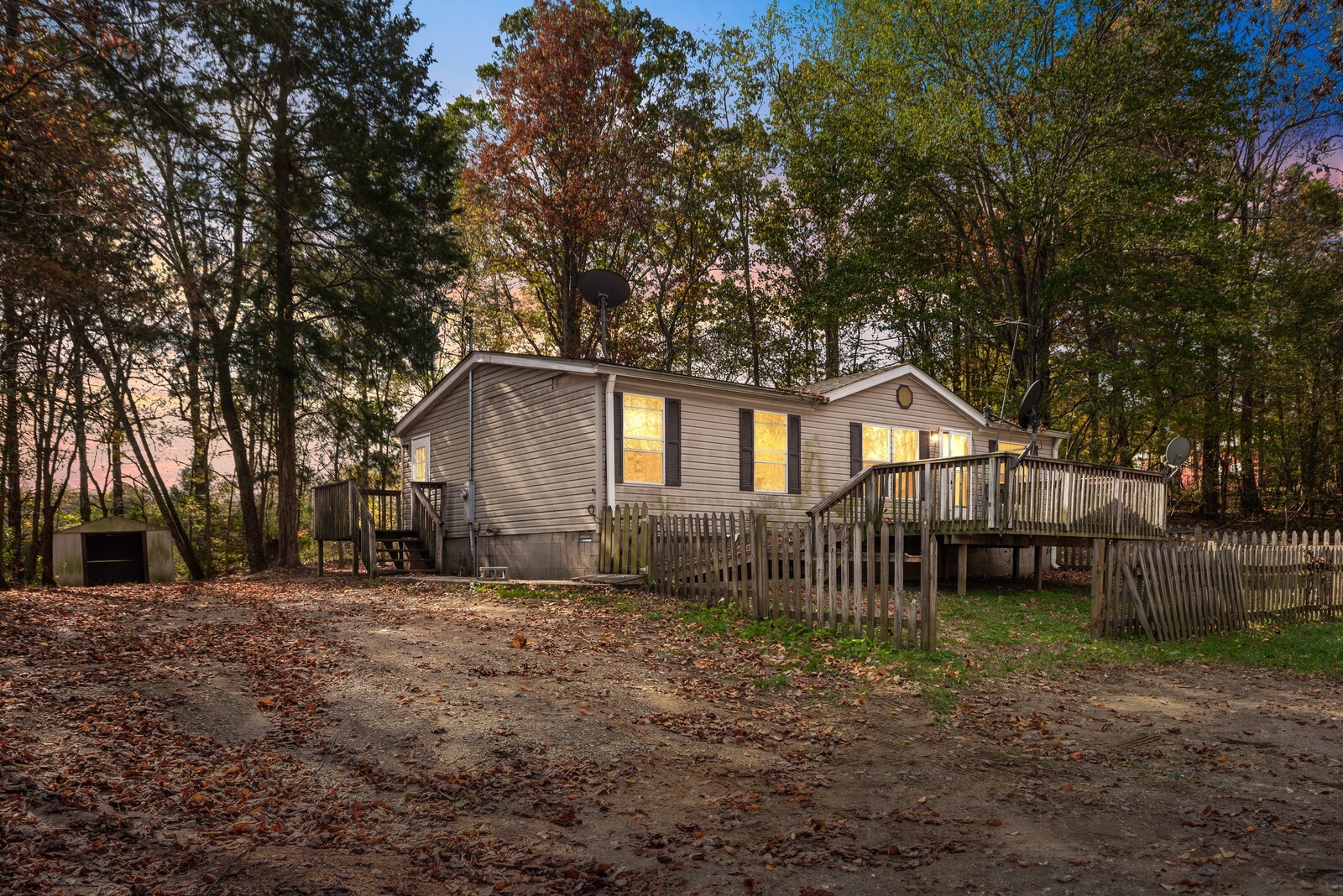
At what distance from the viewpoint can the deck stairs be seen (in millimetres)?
21148

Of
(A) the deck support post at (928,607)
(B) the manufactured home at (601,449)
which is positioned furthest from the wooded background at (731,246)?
(A) the deck support post at (928,607)

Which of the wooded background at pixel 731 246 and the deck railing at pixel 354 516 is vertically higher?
the wooded background at pixel 731 246

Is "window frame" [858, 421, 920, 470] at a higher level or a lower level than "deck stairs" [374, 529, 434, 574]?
higher

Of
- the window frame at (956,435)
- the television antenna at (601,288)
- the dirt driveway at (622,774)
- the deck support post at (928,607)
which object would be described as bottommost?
the dirt driveway at (622,774)

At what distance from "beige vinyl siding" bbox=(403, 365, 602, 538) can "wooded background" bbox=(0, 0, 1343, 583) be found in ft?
10.5

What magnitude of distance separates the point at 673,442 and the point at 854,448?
18.4ft

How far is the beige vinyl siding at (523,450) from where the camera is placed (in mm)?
17219

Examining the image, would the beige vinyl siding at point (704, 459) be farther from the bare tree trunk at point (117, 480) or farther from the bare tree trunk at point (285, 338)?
the bare tree trunk at point (117, 480)

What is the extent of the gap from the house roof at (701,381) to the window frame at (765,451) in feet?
1.43

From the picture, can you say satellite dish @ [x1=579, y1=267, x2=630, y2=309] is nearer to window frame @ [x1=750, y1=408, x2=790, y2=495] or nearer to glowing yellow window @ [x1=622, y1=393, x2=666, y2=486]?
glowing yellow window @ [x1=622, y1=393, x2=666, y2=486]

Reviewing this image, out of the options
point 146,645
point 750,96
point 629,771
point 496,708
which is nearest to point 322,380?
point 146,645

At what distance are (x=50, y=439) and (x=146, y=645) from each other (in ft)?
55.4

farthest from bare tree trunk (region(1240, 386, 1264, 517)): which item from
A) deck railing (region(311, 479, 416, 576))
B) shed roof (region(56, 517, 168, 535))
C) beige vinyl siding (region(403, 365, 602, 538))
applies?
shed roof (region(56, 517, 168, 535))

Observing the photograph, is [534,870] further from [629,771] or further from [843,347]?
[843,347]
